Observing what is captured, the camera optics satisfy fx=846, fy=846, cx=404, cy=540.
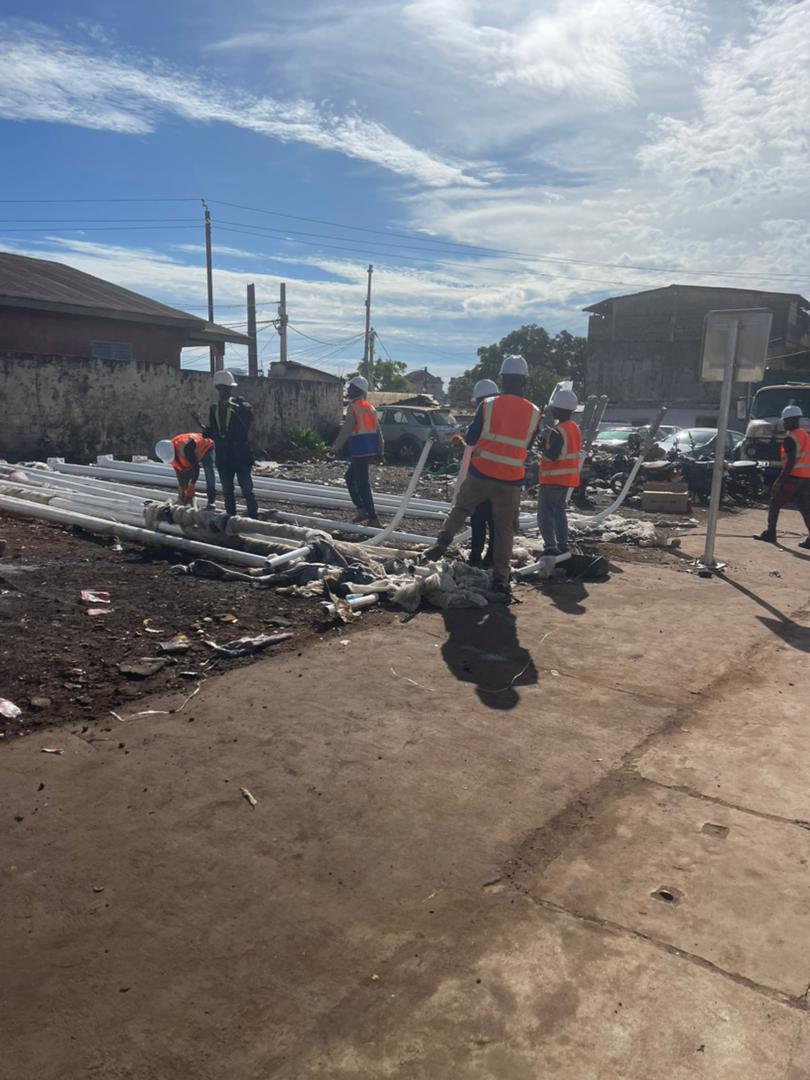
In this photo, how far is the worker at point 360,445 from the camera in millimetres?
9859

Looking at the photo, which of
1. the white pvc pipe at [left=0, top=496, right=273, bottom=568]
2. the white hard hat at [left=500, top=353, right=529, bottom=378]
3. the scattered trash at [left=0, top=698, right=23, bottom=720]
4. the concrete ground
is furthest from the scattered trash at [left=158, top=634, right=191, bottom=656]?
the white hard hat at [left=500, top=353, right=529, bottom=378]

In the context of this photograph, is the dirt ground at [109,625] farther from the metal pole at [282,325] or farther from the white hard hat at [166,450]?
the metal pole at [282,325]

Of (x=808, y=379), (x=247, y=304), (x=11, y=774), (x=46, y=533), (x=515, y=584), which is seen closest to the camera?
(x=11, y=774)

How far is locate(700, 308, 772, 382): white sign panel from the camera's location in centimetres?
842

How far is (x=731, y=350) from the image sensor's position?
8.46 metres

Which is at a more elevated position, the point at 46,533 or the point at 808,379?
the point at 808,379

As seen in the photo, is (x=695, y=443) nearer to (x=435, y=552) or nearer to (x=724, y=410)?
(x=724, y=410)

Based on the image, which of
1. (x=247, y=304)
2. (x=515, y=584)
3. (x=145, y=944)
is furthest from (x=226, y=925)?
(x=247, y=304)

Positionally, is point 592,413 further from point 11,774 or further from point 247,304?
point 247,304

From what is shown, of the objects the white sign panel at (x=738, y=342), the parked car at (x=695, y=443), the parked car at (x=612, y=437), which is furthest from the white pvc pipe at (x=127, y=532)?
the parked car at (x=612, y=437)

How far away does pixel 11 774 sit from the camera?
11.5 ft

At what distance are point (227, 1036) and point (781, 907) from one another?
1799 mm

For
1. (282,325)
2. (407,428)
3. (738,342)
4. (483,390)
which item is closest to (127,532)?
(483,390)

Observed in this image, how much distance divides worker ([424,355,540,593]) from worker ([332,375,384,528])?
297 centimetres
